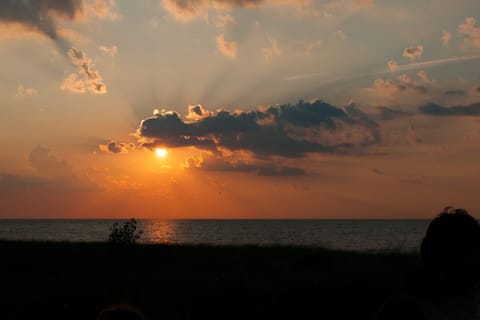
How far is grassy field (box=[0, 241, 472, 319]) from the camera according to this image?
16.3 m

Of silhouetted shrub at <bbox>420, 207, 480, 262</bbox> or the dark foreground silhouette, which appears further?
silhouetted shrub at <bbox>420, 207, 480, 262</bbox>

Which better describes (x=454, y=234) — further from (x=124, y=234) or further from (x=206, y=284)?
(x=124, y=234)

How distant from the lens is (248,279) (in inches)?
787

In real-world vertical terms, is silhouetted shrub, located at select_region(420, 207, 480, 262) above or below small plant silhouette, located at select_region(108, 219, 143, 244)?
below

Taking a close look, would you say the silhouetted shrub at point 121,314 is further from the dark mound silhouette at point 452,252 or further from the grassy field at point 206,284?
the dark mound silhouette at point 452,252

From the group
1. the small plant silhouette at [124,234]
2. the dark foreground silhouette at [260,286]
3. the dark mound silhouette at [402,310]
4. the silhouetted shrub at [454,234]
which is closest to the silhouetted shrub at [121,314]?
the dark mound silhouette at [402,310]

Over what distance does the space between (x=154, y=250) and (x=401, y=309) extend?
87.6ft

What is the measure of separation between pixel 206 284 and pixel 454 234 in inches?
350

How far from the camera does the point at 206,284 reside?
1864 cm

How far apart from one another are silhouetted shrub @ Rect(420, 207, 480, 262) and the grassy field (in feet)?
5.72

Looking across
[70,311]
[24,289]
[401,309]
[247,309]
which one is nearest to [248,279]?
[247,309]

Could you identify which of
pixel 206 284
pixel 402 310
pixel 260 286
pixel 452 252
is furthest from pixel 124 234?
pixel 402 310

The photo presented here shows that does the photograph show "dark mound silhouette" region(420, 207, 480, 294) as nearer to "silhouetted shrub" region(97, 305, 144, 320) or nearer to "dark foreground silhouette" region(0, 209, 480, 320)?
"dark foreground silhouette" region(0, 209, 480, 320)

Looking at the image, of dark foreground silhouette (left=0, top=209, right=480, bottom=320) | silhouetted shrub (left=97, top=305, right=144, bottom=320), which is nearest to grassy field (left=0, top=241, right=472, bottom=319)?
dark foreground silhouette (left=0, top=209, right=480, bottom=320)
